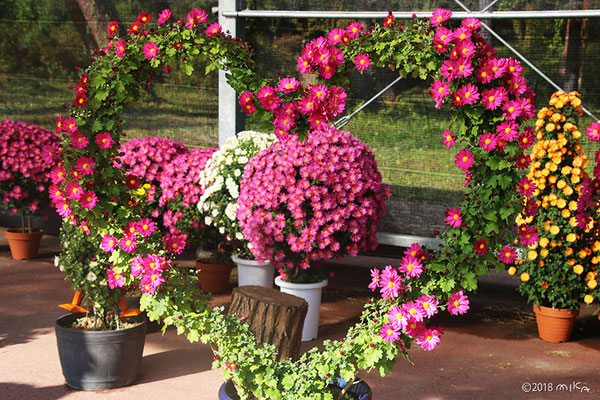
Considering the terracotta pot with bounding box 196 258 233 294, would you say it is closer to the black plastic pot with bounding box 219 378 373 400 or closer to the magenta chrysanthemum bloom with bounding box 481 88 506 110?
the black plastic pot with bounding box 219 378 373 400

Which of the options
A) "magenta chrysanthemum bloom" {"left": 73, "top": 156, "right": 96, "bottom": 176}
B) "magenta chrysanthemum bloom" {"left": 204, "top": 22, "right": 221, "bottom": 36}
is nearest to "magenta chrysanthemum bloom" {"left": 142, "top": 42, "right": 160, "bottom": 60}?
"magenta chrysanthemum bloom" {"left": 204, "top": 22, "right": 221, "bottom": 36}

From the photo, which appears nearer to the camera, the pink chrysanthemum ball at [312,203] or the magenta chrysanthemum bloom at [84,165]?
the magenta chrysanthemum bloom at [84,165]

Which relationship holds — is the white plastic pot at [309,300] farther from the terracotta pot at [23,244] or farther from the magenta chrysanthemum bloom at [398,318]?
the terracotta pot at [23,244]

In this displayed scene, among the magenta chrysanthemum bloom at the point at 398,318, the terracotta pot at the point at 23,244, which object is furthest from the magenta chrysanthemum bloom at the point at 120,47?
the terracotta pot at the point at 23,244

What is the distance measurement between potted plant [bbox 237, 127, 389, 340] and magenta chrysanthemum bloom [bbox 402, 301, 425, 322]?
1.79m

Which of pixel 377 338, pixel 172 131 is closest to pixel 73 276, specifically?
pixel 377 338

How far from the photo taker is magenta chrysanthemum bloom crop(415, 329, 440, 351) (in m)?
2.56

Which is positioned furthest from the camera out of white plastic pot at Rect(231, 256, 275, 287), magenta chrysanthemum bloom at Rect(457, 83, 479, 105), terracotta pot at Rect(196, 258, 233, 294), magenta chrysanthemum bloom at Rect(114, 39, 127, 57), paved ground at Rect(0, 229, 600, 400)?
terracotta pot at Rect(196, 258, 233, 294)

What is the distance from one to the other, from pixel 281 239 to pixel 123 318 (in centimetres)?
116

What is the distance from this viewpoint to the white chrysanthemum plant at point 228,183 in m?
4.98

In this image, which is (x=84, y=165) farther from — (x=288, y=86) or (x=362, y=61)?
(x=362, y=61)

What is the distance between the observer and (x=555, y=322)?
177 inches

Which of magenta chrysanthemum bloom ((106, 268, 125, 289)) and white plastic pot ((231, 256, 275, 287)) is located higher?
magenta chrysanthemum bloom ((106, 268, 125, 289))

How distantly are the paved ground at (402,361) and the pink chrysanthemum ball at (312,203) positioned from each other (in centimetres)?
66
